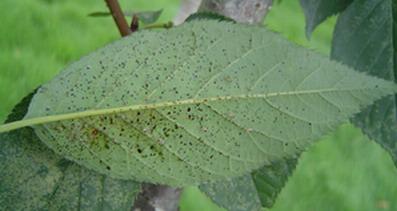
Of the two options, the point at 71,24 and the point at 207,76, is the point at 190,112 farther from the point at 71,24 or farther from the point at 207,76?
the point at 71,24

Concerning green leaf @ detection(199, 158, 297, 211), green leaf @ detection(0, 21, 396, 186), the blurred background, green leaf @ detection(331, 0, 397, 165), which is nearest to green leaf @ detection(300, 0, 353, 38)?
green leaf @ detection(331, 0, 397, 165)

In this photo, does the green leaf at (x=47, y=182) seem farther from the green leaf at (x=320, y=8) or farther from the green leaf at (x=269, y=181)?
the green leaf at (x=320, y=8)

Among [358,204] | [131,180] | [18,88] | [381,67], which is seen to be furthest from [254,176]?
[358,204]

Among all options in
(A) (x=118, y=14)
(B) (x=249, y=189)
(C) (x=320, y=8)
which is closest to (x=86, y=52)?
(C) (x=320, y=8)

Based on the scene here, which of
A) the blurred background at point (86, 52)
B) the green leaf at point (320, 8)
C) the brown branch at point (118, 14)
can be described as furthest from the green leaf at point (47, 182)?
the blurred background at point (86, 52)

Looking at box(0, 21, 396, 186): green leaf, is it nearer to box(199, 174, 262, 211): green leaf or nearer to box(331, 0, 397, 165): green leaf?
box(199, 174, 262, 211): green leaf

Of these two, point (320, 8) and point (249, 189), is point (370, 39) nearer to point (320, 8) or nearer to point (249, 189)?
point (320, 8)
